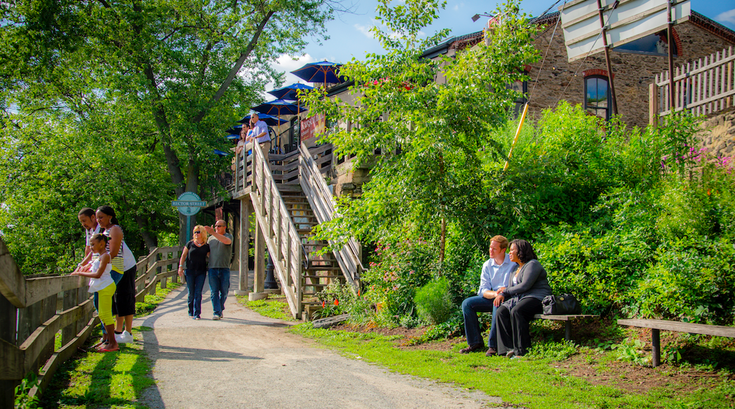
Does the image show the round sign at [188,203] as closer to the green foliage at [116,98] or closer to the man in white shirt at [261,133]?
the man in white shirt at [261,133]

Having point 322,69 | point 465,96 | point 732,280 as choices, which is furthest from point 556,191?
point 322,69

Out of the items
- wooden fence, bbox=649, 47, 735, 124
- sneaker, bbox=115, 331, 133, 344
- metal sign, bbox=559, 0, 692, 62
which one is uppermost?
metal sign, bbox=559, 0, 692, 62

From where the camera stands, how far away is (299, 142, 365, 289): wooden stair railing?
10242 mm

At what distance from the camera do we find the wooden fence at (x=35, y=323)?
10.8 feet

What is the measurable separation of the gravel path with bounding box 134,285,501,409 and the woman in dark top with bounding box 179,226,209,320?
1699 millimetres

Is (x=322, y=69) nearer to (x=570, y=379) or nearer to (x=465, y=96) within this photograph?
(x=465, y=96)

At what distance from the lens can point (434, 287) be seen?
7.49 meters

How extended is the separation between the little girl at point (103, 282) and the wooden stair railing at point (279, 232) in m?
3.93

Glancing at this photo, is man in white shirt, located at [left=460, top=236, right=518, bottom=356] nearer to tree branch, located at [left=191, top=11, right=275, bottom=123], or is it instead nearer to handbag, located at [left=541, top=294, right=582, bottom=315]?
handbag, located at [left=541, top=294, right=582, bottom=315]

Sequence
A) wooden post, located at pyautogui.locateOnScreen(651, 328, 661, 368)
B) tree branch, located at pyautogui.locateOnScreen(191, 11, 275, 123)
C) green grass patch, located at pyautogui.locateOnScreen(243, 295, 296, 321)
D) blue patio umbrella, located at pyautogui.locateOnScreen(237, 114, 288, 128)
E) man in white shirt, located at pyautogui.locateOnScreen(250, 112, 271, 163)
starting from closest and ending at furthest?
wooden post, located at pyautogui.locateOnScreen(651, 328, 661, 368) → green grass patch, located at pyautogui.locateOnScreen(243, 295, 296, 321) → man in white shirt, located at pyautogui.locateOnScreen(250, 112, 271, 163) → tree branch, located at pyautogui.locateOnScreen(191, 11, 275, 123) → blue patio umbrella, located at pyautogui.locateOnScreen(237, 114, 288, 128)

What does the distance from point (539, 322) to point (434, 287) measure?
149 centimetres

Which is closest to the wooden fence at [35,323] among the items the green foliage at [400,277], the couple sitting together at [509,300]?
the green foliage at [400,277]

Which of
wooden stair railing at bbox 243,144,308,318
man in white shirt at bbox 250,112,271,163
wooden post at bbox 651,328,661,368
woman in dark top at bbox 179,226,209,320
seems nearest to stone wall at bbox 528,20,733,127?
man in white shirt at bbox 250,112,271,163

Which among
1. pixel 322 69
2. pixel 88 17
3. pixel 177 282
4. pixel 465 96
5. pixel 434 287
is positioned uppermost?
pixel 88 17
